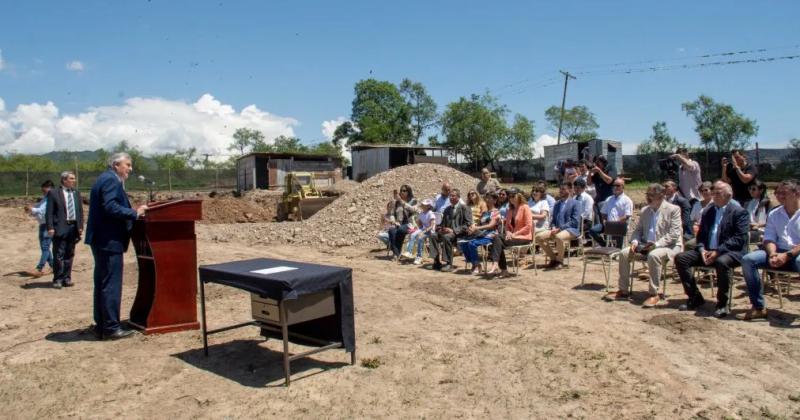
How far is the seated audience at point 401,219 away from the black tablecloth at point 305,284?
6.07 meters

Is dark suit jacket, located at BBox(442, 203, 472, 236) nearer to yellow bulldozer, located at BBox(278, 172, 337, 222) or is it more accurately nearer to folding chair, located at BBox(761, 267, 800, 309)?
folding chair, located at BBox(761, 267, 800, 309)

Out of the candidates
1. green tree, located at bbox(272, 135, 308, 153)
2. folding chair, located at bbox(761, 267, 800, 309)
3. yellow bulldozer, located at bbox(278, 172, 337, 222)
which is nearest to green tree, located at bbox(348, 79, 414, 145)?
green tree, located at bbox(272, 135, 308, 153)

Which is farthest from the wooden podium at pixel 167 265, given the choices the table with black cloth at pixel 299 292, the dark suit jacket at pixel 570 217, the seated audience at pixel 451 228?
the dark suit jacket at pixel 570 217

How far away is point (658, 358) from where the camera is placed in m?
4.98

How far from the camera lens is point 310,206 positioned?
21188 millimetres

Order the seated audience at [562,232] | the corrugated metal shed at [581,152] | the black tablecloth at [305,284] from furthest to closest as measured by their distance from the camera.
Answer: the corrugated metal shed at [581,152], the seated audience at [562,232], the black tablecloth at [305,284]

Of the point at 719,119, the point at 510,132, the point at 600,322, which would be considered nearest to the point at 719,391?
the point at 600,322

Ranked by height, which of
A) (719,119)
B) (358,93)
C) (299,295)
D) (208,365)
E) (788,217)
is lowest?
(208,365)

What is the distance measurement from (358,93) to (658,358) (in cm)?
6480

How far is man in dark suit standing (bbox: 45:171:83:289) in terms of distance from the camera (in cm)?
874

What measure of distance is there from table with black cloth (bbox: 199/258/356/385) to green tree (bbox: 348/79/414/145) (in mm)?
59688

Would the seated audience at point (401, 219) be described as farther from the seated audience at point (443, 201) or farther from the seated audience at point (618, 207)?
the seated audience at point (618, 207)

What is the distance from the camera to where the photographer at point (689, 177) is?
31.5 feet

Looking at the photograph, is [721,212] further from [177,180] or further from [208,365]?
[177,180]
